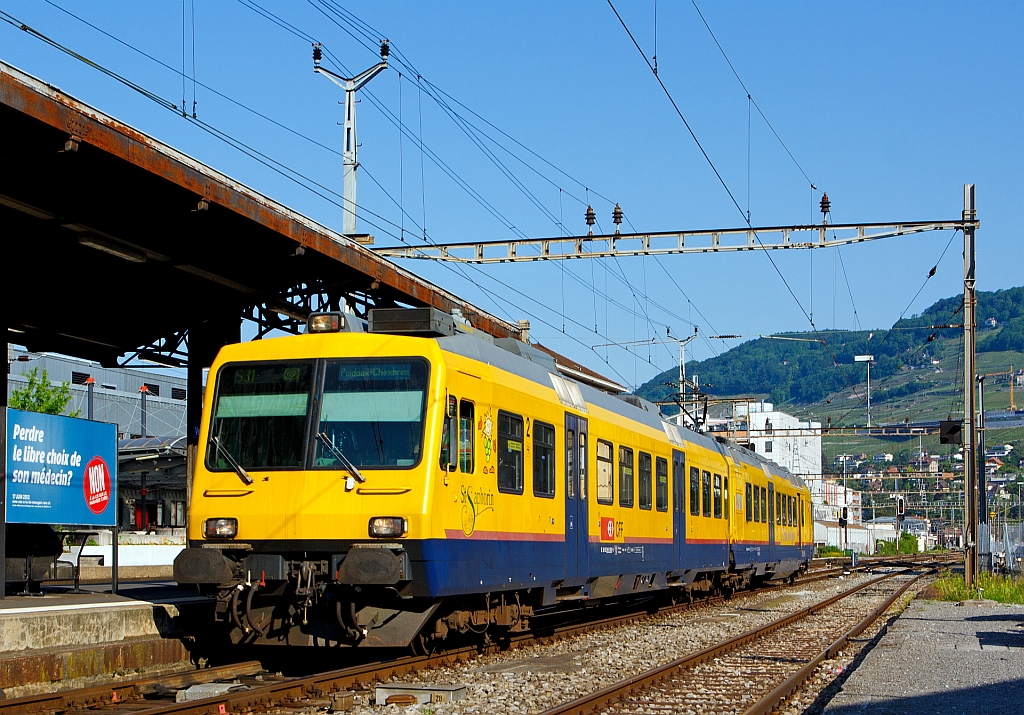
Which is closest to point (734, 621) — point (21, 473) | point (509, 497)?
point (509, 497)

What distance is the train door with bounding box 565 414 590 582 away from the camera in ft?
49.5

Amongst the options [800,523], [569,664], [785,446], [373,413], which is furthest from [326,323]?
[785,446]

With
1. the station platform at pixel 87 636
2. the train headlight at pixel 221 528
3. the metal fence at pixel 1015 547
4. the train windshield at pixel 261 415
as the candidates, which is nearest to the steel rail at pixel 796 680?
the train windshield at pixel 261 415

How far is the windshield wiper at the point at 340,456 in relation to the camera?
1159cm

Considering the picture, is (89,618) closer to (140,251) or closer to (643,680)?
(140,251)

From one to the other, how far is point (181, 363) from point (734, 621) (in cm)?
999

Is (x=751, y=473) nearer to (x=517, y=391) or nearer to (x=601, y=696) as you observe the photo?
(x=517, y=391)

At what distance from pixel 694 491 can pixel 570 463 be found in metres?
7.60

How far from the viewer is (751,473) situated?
28.5m

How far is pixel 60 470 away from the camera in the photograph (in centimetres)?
1458

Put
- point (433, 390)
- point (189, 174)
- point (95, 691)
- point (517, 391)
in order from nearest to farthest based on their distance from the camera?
point (95, 691) < point (433, 390) < point (189, 174) < point (517, 391)

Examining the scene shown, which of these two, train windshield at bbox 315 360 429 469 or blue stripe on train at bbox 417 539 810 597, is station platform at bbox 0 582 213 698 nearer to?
train windshield at bbox 315 360 429 469

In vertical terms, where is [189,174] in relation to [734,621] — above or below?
above

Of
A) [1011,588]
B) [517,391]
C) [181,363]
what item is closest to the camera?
[517,391]
